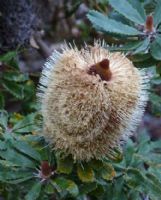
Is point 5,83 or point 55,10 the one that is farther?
point 55,10

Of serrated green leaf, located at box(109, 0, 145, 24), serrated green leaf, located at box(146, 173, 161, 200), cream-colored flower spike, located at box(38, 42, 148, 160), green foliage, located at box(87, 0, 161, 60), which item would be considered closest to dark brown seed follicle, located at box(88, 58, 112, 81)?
cream-colored flower spike, located at box(38, 42, 148, 160)

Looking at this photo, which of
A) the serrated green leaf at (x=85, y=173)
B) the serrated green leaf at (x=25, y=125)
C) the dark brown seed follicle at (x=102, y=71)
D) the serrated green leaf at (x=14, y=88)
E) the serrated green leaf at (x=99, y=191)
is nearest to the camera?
the dark brown seed follicle at (x=102, y=71)

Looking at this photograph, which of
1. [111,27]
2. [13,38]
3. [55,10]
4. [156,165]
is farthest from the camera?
[55,10]

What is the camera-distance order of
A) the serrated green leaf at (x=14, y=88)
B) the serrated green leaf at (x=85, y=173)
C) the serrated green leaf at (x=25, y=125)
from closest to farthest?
1. the serrated green leaf at (x=85, y=173)
2. the serrated green leaf at (x=25, y=125)
3. the serrated green leaf at (x=14, y=88)

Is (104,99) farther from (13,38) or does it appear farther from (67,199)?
(13,38)

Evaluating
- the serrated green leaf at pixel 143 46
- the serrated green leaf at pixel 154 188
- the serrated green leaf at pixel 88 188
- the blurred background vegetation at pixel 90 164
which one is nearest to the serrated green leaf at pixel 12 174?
the blurred background vegetation at pixel 90 164

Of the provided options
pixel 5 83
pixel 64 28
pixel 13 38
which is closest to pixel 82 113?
pixel 5 83

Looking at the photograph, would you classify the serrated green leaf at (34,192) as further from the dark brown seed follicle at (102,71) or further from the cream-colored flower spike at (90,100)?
the dark brown seed follicle at (102,71)
